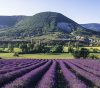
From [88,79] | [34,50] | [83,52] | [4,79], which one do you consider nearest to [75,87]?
[4,79]

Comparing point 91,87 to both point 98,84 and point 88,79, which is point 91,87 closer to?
point 98,84

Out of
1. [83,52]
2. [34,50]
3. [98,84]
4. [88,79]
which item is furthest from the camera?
[34,50]

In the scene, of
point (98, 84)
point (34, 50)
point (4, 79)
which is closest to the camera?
point (98, 84)

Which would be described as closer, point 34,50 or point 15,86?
point 15,86

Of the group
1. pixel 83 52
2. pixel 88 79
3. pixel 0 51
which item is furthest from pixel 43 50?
pixel 88 79

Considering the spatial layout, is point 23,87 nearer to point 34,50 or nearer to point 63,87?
point 63,87

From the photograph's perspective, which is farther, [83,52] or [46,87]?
[83,52]

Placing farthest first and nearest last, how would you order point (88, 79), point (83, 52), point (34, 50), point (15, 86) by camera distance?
point (34, 50)
point (83, 52)
point (88, 79)
point (15, 86)

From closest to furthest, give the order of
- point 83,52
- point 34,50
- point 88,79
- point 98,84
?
point 98,84 < point 88,79 < point 83,52 < point 34,50

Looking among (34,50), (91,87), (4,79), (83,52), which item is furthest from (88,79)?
(34,50)
